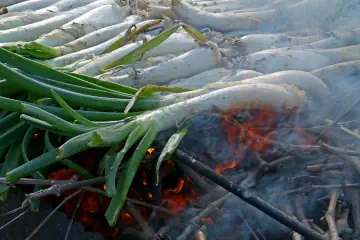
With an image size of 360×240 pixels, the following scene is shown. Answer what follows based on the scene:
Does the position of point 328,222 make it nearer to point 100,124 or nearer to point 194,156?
point 194,156

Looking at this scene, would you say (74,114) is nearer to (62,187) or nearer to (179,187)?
(62,187)

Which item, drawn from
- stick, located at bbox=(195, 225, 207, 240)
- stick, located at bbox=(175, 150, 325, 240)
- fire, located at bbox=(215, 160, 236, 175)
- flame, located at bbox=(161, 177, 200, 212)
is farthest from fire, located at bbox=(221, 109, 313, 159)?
stick, located at bbox=(195, 225, 207, 240)

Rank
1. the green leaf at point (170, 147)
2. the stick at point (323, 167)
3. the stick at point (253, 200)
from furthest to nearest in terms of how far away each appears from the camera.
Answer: the stick at point (323, 167) → the green leaf at point (170, 147) → the stick at point (253, 200)

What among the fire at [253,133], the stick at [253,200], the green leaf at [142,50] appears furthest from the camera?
the green leaf at [142,50]

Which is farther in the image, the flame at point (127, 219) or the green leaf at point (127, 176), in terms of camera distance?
the flame at point (127, 219)

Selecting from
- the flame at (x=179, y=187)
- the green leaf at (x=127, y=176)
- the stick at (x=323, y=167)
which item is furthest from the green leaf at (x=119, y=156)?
the stick at (x=323, y=167)

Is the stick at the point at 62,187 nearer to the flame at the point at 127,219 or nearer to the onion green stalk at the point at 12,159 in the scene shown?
the flame at the point at 127,219

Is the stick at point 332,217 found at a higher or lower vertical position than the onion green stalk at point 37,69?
lower
